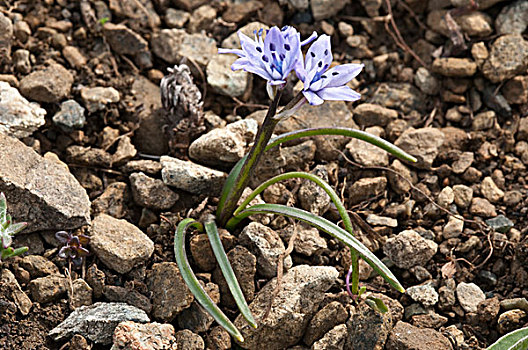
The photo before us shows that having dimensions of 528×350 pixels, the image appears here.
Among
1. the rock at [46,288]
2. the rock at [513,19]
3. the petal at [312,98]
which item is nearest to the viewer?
the petal at [312,98]

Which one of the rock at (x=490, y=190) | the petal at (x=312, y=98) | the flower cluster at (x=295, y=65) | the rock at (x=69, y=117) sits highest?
the flower cluster at (x=295, y=65)

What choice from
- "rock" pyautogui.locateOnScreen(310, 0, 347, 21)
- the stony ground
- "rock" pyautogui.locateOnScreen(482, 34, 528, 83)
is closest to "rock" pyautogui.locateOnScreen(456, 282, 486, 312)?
the stony ground

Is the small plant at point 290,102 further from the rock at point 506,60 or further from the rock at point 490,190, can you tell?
the rock at point 506,60

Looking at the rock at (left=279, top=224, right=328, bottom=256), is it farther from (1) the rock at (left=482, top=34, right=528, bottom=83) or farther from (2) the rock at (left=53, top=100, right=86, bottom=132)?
(1) the rock at (left=482, top=34, right=528, bottom=83)

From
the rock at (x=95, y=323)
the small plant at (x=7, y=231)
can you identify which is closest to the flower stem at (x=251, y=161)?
the rock at (x=95, y=323)

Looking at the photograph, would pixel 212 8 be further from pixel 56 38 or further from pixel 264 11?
pixel 56 38

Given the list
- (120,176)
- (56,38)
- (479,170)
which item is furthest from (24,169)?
(479,170)
